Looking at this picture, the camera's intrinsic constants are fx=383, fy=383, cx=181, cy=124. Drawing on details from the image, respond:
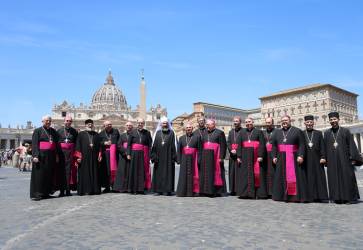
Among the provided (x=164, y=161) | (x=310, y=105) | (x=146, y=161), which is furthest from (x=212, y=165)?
(x=310, y=105)

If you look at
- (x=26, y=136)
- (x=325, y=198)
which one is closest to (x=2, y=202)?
(x=325, y=198)

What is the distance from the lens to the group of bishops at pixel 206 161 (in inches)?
311

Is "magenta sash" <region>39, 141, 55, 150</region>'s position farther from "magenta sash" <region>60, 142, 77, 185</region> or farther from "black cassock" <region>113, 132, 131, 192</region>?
"black cassock" <region>113, 132, 131, 192</region>

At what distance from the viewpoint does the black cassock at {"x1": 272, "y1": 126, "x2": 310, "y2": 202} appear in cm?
781

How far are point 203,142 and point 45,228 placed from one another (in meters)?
4.94

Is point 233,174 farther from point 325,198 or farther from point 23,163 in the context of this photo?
point 23,163

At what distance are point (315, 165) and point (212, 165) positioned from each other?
229 centimetres

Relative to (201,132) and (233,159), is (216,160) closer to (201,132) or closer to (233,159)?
(233,159)

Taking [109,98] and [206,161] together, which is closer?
[206,161]

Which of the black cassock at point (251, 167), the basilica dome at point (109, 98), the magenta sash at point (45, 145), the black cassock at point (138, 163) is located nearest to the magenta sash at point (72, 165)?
the magenta sash at point (45, 145)

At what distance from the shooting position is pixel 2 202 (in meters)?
7.67

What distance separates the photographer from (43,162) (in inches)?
333

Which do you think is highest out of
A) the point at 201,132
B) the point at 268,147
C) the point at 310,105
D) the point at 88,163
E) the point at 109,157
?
the point at 310,105

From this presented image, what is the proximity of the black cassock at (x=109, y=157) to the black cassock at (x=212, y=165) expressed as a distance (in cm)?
243
